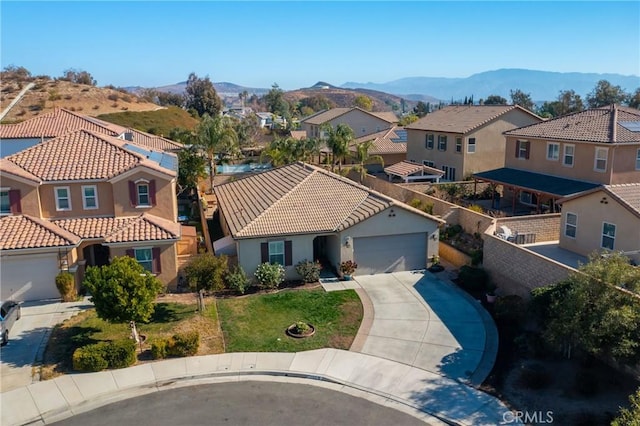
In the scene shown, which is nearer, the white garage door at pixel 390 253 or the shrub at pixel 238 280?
the shrub at pixel 238 280

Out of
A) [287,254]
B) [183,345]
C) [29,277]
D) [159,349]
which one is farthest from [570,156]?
[29,277]

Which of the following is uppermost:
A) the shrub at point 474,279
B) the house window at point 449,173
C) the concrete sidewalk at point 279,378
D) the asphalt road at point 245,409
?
the house window at point 449,173

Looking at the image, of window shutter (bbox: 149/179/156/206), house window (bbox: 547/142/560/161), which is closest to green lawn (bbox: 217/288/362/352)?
window shutter (bbox: 149/179/156/206)

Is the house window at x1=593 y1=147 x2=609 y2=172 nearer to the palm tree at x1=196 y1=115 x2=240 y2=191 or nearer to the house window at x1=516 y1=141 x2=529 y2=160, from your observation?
the house window at x1=516 y1=141 x2=529 y2=160

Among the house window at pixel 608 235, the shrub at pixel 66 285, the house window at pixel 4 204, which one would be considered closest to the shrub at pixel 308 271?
the shrub at pixel 66 285

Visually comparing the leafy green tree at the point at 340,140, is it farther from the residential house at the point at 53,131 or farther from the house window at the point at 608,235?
the house window at the point at 608,235

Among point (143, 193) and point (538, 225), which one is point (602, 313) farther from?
point (143, 193)
